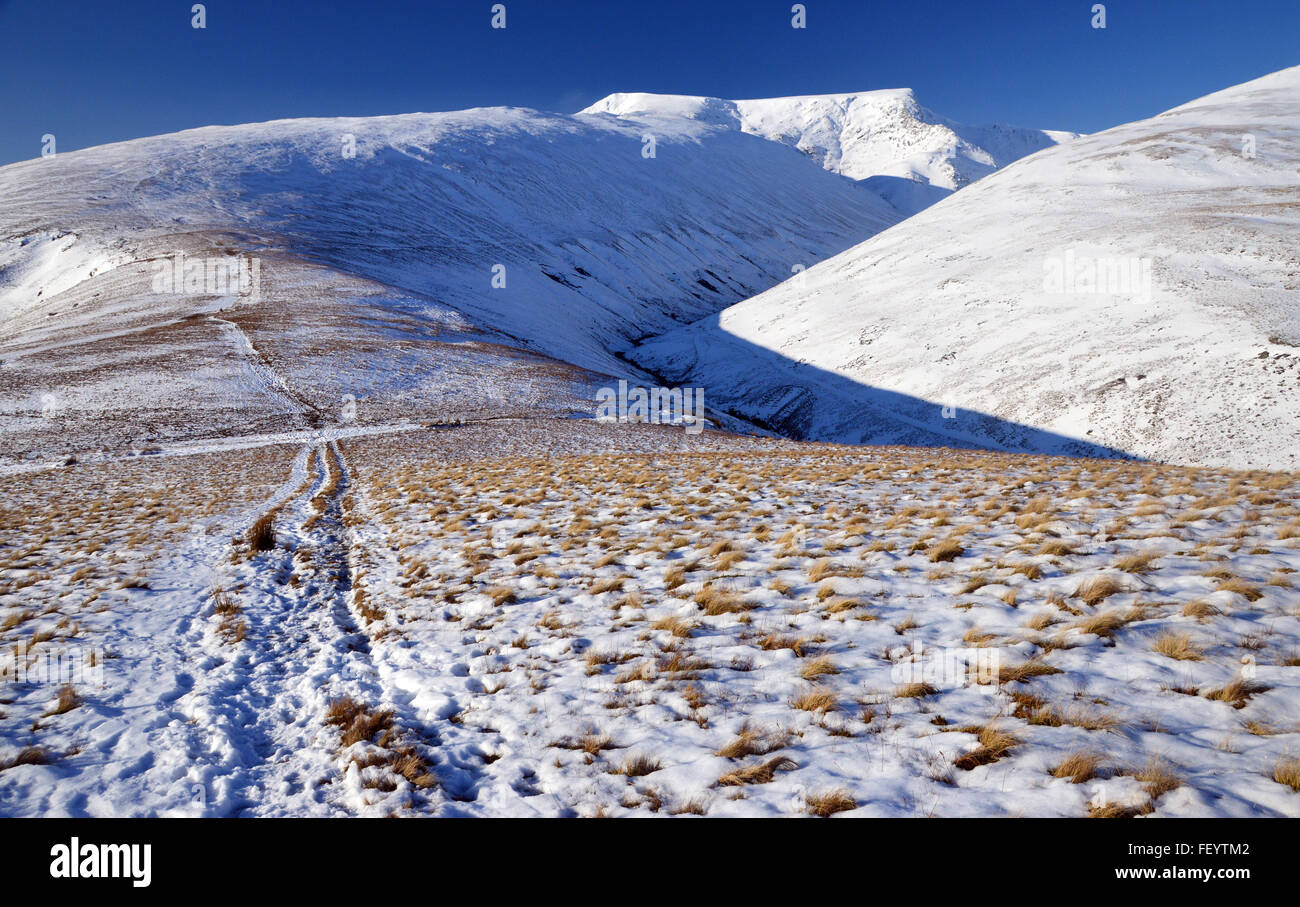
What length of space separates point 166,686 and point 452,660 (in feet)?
11.5

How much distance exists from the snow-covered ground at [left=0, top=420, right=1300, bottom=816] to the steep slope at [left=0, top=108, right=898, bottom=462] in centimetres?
3015

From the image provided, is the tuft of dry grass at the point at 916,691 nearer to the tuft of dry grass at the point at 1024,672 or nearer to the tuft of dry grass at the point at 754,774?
the tuft of dry grass at the point at 1024,672

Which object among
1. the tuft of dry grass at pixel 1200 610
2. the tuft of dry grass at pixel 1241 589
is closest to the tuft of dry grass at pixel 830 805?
the tuft of dry grass at pixel 1200 610

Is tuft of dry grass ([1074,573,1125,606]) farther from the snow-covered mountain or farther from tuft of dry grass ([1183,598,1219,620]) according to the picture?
the snow-covered mountain

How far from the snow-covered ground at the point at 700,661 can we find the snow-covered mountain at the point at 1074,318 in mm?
26567

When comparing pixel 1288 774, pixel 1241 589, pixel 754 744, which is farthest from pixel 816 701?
pixel 1241 589

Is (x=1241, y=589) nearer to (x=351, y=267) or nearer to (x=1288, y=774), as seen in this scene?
(x=1288, y=774)

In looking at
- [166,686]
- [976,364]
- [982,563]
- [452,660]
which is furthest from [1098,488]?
[976,364]

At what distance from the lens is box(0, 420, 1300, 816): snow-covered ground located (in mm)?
4492

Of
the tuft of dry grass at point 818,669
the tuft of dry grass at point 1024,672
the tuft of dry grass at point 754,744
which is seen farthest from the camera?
the tuft of dry grass at point 818,669

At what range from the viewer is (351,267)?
8069cm

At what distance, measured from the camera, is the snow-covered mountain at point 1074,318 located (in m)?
33.6

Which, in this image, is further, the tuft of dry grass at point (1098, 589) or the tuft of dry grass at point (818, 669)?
the tuft of dry grass at point (1098, 589)
